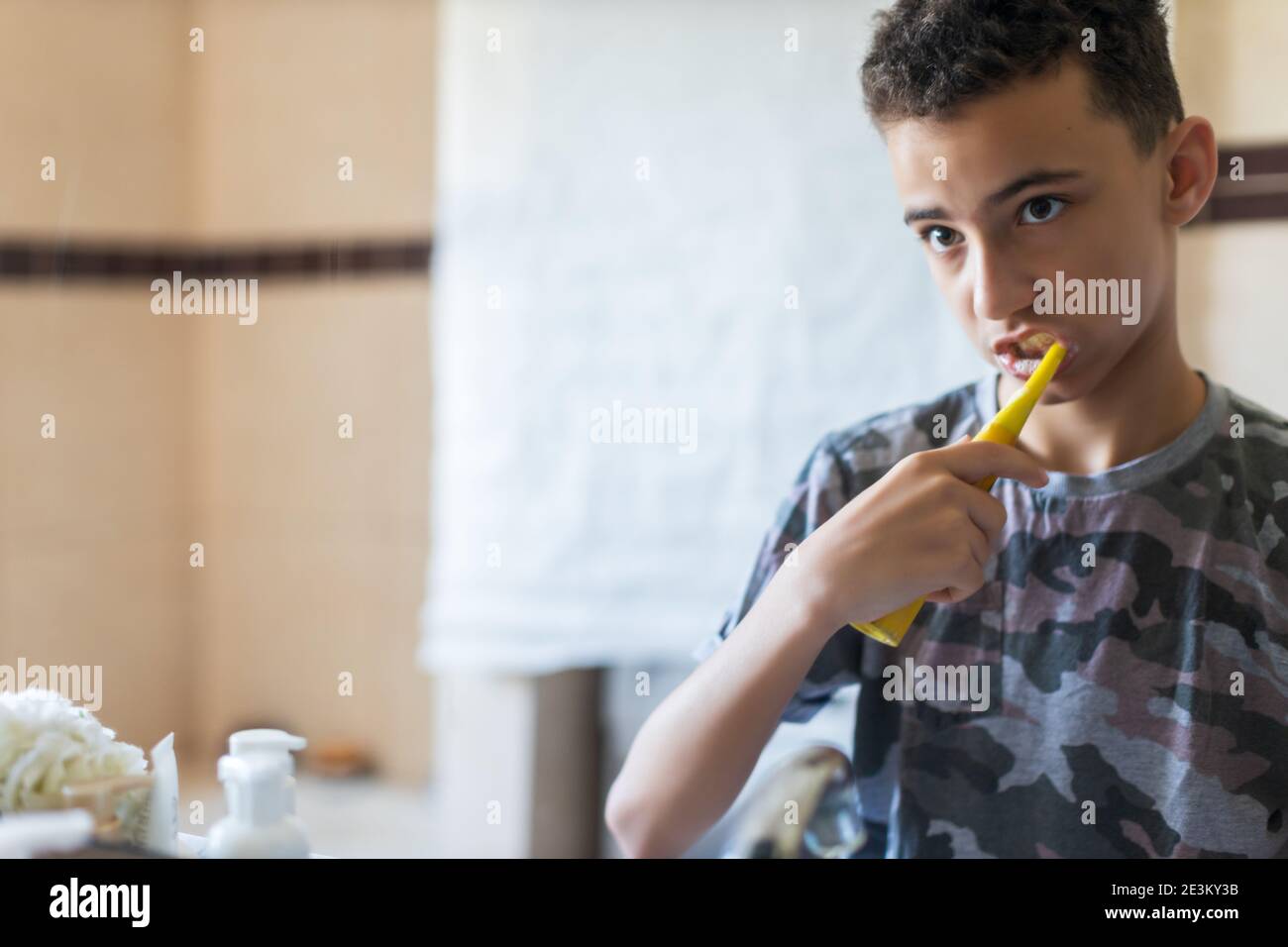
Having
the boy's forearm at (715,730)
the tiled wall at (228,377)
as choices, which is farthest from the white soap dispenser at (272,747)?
the tiled wall at (228,377)

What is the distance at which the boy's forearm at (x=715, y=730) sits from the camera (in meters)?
0.51

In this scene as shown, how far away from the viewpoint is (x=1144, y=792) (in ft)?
1.76

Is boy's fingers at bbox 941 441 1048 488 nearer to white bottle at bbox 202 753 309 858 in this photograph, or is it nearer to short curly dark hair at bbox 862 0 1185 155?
short curly dark hair at bbox 862 0 1185 155

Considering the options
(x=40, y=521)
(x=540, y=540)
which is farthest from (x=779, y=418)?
(x=40, y=521)

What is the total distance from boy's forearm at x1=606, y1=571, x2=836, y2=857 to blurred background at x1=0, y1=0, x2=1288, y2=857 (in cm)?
39

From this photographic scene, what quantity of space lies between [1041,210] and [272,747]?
1.33 ft

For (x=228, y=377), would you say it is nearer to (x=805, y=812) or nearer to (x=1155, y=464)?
(x=805, y=812)

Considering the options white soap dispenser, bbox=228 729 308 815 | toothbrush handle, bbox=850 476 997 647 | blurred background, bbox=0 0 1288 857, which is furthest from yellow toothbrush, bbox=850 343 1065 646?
blurred background, bbox=0 0 1288 857

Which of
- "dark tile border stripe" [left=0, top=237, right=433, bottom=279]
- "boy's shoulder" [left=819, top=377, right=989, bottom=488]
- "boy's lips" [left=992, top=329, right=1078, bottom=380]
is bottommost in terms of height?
"boy's shoulder" [left=819, top=377, right=989, bottom=488]

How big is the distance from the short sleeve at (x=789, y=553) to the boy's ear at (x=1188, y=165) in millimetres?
206

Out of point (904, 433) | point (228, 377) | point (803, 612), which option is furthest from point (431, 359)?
point (803, 612)

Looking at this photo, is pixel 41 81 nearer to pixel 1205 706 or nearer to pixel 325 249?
pixel 325 249

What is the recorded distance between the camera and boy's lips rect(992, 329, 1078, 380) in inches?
20.6

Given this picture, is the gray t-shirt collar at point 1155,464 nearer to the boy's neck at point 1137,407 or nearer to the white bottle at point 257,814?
the boy's neck at point 1137,407
